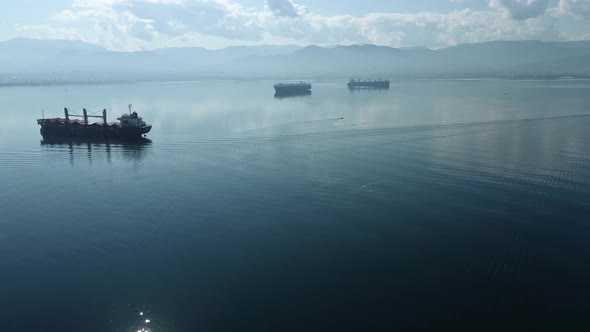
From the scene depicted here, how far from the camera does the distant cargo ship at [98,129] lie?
47.6m

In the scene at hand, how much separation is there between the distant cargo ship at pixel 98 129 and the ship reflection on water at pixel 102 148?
2.94 feet

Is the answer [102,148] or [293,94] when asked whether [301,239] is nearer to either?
[102,148]

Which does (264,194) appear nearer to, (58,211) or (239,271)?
(239,271)

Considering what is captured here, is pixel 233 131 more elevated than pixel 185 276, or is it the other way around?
pixel 233 131

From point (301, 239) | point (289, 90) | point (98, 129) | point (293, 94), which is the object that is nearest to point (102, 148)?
point (98, 129)

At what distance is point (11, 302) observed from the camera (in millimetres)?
15141

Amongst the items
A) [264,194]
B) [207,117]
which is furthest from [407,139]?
[207,117]

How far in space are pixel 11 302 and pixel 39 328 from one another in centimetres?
244

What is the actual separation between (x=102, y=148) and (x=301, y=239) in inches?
1249

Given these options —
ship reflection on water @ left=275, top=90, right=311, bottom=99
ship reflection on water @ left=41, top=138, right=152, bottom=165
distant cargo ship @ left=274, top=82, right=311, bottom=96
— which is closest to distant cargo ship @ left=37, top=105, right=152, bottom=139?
ship reflection on water @ left=41, top=138, right=152, bottom=165

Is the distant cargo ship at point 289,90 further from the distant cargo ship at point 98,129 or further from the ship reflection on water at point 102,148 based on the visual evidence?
the ship reflection on water at point 102,148

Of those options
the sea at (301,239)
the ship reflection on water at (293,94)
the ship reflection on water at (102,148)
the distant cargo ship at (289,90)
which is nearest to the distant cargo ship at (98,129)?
the ship reflection on water at (102,148)

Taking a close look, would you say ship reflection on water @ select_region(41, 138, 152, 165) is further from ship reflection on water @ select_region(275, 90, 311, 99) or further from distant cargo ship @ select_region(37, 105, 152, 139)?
ship reflection on water @ select_region(275, 90, 311, 99)

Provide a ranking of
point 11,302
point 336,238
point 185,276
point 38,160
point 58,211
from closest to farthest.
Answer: point 11,302 → point 185,276 → point 336,238 → point 58,211 → point 38,160
